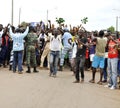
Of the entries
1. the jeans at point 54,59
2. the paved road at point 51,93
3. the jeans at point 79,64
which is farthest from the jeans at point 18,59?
the jeans at point 79,64

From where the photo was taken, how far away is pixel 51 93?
12.7 meters

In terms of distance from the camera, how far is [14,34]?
17.8 metres

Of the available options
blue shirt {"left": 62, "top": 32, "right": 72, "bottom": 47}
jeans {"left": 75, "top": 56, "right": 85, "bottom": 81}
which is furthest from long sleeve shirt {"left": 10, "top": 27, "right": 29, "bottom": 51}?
blue shirt {"left": 62, "top": 32, "right": 72, "bottom": 47}

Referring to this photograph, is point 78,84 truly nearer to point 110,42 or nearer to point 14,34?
point 110,42

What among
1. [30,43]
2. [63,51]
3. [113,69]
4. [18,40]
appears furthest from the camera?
[63,51]

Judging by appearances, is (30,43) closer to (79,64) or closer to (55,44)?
(55,44)

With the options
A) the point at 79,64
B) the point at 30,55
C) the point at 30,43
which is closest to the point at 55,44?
the point at 30,43

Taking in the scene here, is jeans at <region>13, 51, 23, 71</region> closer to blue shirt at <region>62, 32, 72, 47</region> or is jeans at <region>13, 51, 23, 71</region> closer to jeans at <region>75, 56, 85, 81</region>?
jeans at <region>75, 56, 85, 81</region>

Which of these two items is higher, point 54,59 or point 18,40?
point 18,40

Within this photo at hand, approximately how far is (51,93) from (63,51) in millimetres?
8300

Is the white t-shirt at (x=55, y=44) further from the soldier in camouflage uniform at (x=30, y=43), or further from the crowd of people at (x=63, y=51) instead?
the soldier in camouflage uniform at (x=30, y=43)

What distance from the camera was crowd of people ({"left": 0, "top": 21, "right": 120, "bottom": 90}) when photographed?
1472cm

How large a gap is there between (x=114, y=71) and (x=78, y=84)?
160 centimetres

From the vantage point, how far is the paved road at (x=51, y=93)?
10849mm
